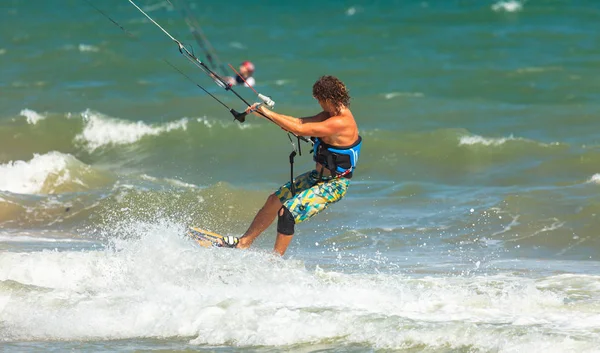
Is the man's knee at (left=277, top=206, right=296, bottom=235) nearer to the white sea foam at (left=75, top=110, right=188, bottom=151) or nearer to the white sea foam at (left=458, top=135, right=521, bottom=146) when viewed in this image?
the white sea foam at (left=458, top=135, right=521, bottom=146)

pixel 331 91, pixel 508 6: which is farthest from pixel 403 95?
pixel 331 91

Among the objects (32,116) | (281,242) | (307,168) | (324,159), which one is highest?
(32,116)

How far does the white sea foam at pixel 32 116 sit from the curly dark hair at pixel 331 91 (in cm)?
1288

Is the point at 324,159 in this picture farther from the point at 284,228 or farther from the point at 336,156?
the point at 284,228

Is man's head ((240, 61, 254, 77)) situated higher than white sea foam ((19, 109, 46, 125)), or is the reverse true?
white sea foam ((19, 109, 46, 125))

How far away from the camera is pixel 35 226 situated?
12.5m

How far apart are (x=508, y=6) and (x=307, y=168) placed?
609 inches

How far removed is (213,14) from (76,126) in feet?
49.8

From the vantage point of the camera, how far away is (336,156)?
27.5ft

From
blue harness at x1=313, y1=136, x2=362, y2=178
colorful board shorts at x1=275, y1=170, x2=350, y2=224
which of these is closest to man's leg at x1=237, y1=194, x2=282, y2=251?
colorful board shorts at x1=275, y1=170, x2=350, y2=224

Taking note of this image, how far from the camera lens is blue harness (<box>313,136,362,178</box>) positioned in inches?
329

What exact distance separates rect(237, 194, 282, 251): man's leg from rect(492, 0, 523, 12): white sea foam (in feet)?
72.0

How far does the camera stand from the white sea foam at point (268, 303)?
22.7 feet

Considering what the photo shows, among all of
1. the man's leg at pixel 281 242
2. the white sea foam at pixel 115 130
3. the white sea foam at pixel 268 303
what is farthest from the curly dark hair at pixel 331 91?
the white sea foam at pixel 115 130
